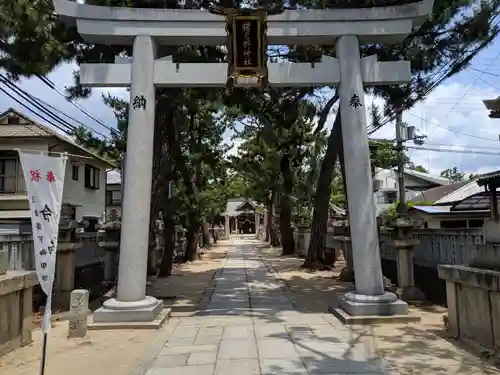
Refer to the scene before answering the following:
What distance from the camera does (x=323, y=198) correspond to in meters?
16.6

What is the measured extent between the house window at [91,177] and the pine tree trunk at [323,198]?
14.4 metres

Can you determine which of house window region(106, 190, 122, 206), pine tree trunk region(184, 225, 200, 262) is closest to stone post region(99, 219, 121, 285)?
pine tree trunk region(184, 225, 200, 262)

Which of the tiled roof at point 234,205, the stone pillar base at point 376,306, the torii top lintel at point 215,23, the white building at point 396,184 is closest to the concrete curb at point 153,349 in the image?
the stone pillar base at point 376,306

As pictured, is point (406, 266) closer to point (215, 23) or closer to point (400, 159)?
point (215, 23)

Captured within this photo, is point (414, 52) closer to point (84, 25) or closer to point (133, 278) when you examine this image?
point (84, 25)

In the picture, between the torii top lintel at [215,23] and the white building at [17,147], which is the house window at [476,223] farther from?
the white building at [17,147]

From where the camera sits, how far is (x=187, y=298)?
1162cm

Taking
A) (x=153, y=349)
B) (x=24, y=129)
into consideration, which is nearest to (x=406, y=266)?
(x=153, y=349)

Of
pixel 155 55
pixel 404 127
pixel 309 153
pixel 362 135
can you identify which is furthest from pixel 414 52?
pixel 309 153

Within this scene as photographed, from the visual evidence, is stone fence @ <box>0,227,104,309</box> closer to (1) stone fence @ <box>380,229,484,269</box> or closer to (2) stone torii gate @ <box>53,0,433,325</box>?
(2) stone torii gate @ <box>53,0,433,325</box>

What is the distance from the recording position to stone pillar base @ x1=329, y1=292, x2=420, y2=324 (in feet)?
26.6

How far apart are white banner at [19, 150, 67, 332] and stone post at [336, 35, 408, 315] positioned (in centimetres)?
526

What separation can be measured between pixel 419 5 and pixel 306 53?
3.60 m

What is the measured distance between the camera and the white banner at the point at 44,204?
5.37 m
